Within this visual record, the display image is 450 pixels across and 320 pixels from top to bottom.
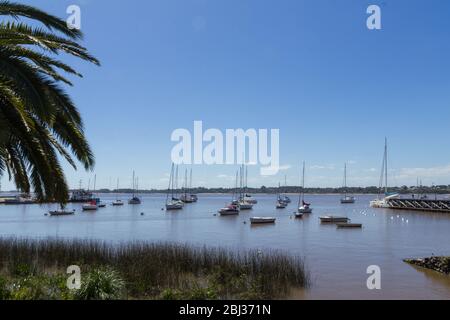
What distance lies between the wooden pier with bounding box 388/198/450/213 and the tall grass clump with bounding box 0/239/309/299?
8191 cm

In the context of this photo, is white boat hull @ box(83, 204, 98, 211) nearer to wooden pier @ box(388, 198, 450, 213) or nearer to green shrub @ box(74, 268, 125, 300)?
wooden pier @ box(388, 198, 450, 213)

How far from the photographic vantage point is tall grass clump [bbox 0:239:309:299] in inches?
559

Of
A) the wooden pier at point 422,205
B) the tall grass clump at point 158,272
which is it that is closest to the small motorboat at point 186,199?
the wooden pier at point 422,205

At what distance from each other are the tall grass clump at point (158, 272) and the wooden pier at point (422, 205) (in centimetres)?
8191

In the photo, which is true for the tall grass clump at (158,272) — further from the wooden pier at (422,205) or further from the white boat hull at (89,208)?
the white boat hull at (89,208)

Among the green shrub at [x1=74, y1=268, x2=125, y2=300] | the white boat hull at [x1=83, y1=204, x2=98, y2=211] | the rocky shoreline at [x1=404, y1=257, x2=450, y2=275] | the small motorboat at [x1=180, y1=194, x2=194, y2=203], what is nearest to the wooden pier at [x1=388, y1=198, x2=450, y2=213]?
the rocky shoreline at [x1=404, y1=257, x2=450, y2=275]

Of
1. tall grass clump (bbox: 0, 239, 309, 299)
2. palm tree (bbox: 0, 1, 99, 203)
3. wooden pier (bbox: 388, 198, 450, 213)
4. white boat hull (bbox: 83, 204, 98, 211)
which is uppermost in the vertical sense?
palm tree (bbox: 0, 1, 99, 203)

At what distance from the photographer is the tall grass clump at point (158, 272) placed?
46.6ft

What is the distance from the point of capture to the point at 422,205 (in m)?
Result: 98.6

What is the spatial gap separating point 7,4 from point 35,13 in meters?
0.79

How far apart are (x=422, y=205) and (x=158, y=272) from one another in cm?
9373
